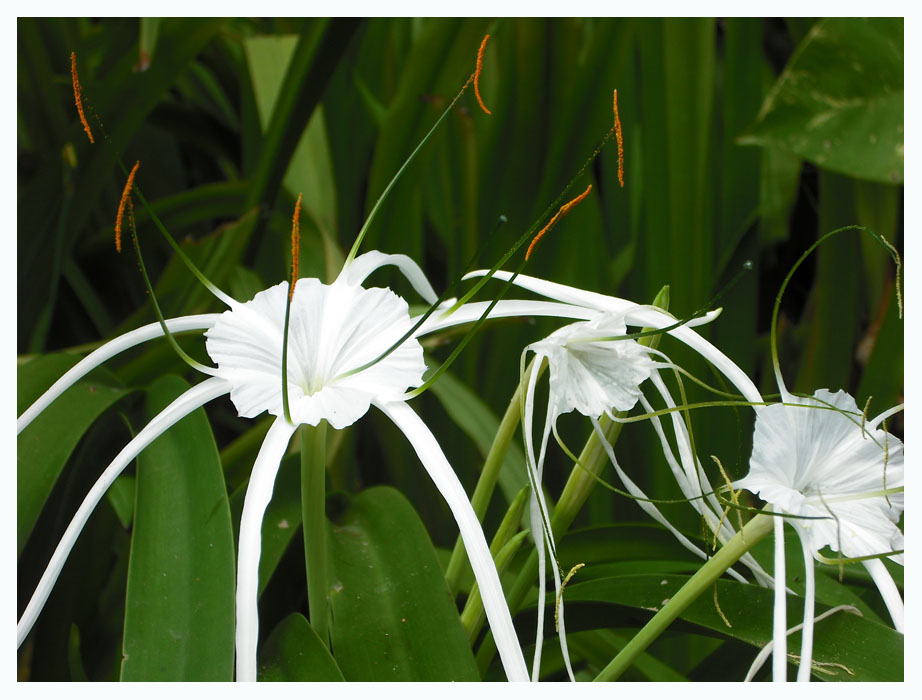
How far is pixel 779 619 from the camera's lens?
21 cm

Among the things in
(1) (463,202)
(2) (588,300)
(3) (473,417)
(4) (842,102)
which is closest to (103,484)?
(2) (588,300)

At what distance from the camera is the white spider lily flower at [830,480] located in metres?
0.22

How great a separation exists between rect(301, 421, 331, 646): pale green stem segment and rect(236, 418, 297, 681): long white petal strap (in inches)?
0.5

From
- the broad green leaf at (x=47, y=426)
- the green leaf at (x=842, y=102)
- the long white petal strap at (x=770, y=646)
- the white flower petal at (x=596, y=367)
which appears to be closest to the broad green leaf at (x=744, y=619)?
the long white petal strap at (x=770, y=646)

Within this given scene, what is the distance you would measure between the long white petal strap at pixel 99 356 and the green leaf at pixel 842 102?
1.35 ft

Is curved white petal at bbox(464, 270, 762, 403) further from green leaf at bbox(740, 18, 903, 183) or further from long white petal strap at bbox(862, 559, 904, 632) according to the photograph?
green leaf at bbox(740, 18, 903, 183)

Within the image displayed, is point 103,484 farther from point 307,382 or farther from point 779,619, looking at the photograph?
point 779,619

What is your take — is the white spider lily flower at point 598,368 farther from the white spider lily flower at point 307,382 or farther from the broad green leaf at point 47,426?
the broad green leaf at point 47,426

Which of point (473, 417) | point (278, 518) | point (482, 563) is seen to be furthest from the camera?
point (473, 417)

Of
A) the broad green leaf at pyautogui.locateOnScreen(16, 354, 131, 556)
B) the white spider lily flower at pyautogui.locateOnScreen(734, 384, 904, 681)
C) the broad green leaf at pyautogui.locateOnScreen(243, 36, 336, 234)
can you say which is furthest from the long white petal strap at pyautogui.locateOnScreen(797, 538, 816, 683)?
the broad green leaf at pyautogui.locateOnScreen(243, 36, 336, 234)

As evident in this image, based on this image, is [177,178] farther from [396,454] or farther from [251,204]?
[396,454]

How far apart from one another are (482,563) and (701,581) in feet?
0.25

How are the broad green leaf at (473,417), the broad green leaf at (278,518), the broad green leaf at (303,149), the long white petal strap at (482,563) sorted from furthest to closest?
the broad green leaf at (303,149)
the broad green leaf at (473,417)
the broad green leaf at (278,518)
the long white petal strap at (482,563)

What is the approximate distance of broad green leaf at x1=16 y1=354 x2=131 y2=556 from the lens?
331mm
